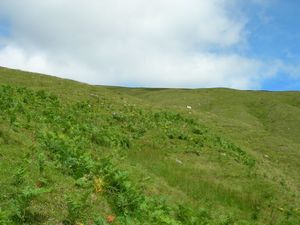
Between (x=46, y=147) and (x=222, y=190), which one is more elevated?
(x=46, y=147)

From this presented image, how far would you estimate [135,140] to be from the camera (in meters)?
29.1

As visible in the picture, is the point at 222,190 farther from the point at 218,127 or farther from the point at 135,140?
the point at 218,127

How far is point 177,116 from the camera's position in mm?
39344

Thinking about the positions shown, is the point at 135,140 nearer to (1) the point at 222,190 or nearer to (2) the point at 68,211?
(1) the point at 222,190

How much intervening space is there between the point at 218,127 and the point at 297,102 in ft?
203

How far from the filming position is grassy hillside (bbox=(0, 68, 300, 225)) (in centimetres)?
1305

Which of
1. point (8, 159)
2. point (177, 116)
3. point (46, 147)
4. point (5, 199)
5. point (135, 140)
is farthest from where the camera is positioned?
point (177, 116)

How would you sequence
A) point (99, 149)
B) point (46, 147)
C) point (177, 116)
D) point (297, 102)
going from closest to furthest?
point (46, 147) < point (99, 149) < point (177, 116) < point (297, 102)

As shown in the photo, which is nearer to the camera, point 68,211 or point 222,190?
point 68,211

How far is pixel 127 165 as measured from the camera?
69.1ft

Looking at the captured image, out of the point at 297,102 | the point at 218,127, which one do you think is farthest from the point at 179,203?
the point at 297,102

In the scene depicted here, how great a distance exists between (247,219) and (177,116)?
1916 centimetres

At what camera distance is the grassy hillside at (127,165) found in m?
13.0

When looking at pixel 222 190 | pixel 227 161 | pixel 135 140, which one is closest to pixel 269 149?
pixel 227 161
